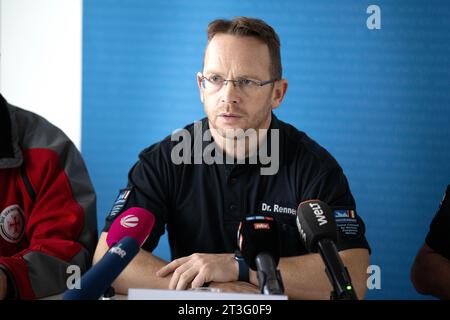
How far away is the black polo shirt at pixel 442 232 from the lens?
1796mm

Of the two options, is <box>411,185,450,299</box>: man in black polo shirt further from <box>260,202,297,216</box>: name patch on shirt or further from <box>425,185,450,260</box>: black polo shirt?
<box>260,202,297,216</box>: name patch on shirt

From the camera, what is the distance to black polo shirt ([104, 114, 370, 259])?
1746mm

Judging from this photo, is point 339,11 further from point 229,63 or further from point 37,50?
point 37,50

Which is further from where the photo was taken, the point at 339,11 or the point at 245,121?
the point at 339,11

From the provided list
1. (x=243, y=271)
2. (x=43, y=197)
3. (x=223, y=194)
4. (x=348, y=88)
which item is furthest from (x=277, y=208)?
(x=348, y=88)

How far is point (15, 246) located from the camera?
63.1 inches

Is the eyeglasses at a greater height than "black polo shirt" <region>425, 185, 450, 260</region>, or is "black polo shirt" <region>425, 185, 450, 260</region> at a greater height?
the eyeglasses

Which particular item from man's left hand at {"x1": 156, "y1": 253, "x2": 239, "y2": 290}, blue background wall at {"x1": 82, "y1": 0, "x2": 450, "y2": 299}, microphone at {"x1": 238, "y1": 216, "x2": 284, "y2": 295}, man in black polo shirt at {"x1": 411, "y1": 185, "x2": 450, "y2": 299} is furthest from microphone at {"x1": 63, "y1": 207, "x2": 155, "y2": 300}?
blue background wall at {"x1": 82, "y1": 0, "x2": 450, "y2": 299}

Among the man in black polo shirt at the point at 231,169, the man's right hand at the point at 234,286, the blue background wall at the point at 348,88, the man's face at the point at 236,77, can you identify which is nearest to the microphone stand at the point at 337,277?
the man's right hand at the point at 234,286

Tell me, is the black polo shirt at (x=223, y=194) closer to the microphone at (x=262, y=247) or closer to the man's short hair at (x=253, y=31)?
the man's short hair at (x=253, y=31)

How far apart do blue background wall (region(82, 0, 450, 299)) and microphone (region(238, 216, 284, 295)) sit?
1.54 m
